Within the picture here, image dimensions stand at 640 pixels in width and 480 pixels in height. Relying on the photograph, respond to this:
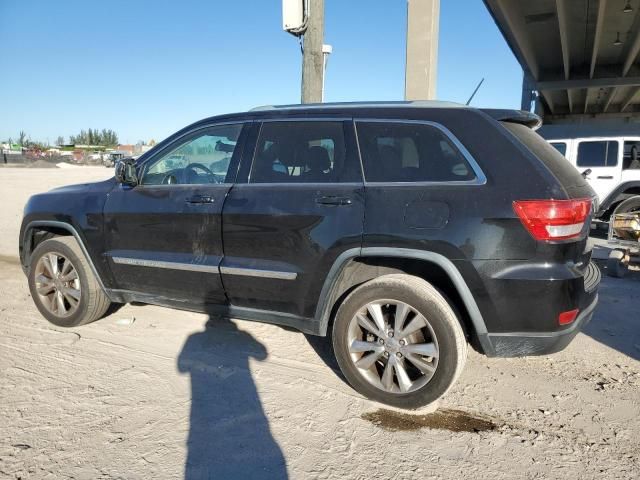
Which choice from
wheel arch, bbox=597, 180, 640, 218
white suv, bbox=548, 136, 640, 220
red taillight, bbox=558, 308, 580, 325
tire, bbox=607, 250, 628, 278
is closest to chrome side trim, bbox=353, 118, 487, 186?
red taillight, bbox=558, 308, 580, 325

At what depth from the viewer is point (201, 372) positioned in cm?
327

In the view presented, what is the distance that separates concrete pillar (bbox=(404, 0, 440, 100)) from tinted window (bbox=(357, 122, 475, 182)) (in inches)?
217

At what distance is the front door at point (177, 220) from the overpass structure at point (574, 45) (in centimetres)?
1075

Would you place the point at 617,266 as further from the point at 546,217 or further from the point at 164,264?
the point at 164,264

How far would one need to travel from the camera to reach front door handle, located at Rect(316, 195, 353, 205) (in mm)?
2861

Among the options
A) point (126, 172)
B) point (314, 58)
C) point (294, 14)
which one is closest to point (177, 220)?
point (126, 172)

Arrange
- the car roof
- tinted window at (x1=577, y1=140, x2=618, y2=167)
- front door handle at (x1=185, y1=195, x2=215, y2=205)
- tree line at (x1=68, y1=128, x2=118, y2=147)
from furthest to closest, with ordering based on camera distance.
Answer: tree line at (x1=68, y1=128, x2=118, y2=147)
tinted window at (x1=577, y1=140, x2=618, y2=167)
front door handle at (x1=185, y1=195, x2=215, y2=205)
the car roof

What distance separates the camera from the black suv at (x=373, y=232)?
254 cm

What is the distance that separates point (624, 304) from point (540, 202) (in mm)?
3214

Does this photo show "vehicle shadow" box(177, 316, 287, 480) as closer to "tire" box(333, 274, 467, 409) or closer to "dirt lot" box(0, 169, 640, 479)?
"dirt lot" box(0, 169, 640, 479)

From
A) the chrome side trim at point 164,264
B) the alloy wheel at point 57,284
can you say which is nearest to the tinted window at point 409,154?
the chrome side trim at point 164,264

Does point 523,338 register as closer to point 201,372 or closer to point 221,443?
point 221,443

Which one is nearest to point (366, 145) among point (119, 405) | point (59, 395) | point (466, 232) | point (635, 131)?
point (466, 232)

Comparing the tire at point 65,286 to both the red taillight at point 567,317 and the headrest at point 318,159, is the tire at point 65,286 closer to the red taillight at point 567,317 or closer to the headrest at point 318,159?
the headrest at point 318,159
